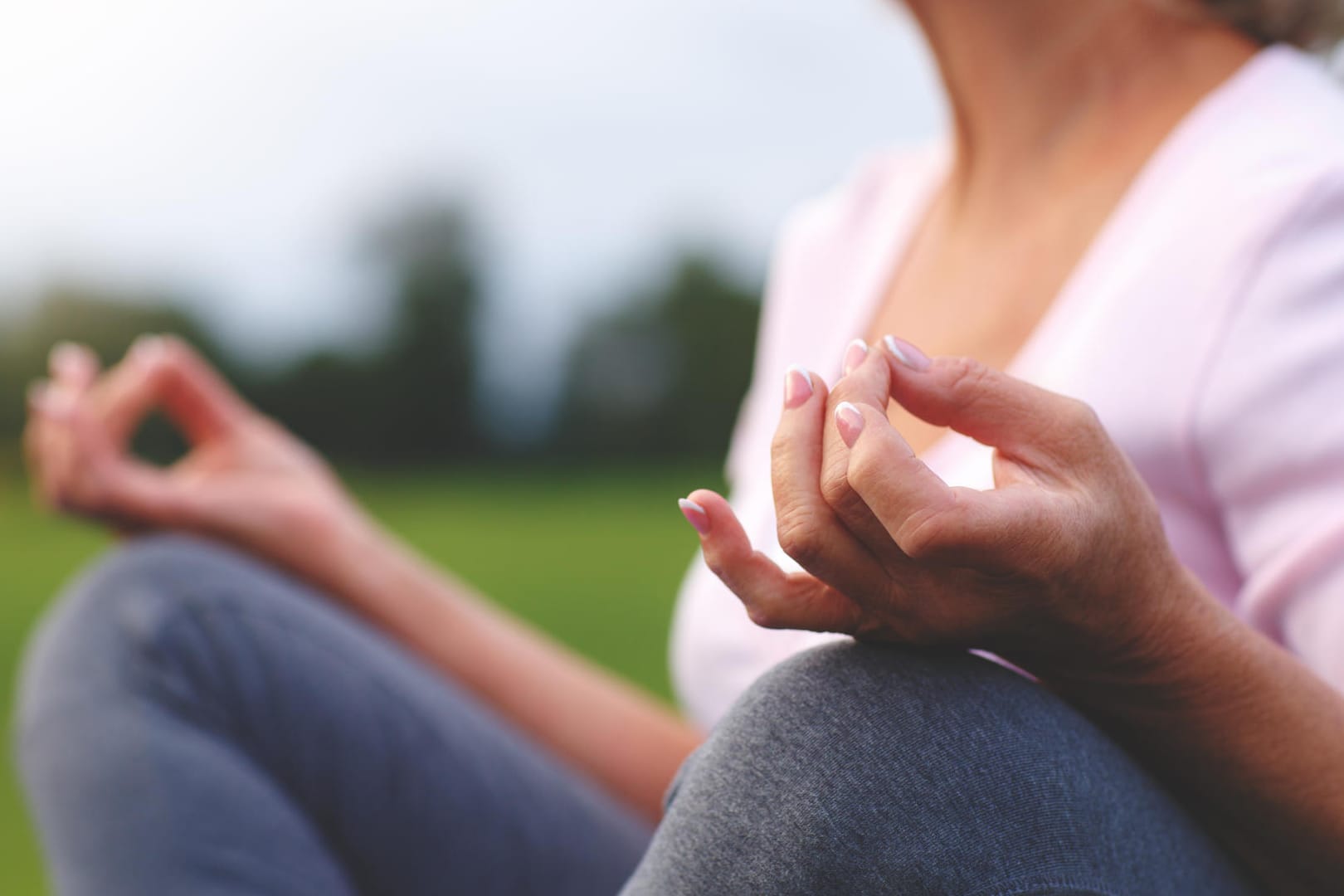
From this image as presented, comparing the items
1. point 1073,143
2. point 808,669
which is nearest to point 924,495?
point 808,669

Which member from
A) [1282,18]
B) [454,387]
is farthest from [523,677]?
[454,387]

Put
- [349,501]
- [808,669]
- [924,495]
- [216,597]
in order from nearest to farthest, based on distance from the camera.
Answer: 1. [924,495]
2. [808,669]
3. [216,597]
4. [349,501]

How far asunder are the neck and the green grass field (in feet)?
8.82

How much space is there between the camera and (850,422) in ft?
2.01

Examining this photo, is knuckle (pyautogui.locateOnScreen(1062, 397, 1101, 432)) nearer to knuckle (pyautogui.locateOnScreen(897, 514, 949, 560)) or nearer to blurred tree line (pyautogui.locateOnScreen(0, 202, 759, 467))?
knuckle (pyautogui.locateOnScreen(897, 514, 949, 560))

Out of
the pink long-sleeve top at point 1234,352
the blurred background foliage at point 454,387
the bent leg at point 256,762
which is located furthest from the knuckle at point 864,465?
the blurred background foliage at point 454,387

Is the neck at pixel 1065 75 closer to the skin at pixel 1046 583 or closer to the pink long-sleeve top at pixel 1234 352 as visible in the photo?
the pink long-sleeve top at pixel 1234 352

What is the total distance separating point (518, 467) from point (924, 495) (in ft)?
67.1

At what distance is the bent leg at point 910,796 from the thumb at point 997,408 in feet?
0.45

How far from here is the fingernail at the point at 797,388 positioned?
67 cm

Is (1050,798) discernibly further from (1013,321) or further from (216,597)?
(216,597)

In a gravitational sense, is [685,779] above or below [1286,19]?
below

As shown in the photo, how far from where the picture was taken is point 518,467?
20844 mm

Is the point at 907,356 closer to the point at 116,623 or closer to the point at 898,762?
the point at 898,762
